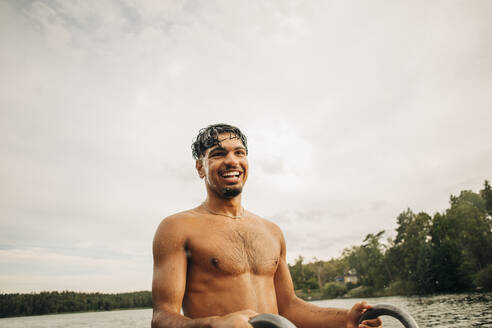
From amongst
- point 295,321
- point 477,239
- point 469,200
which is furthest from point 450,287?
point 295,321

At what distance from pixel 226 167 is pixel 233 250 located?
27.3 inches

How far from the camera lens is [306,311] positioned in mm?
2830

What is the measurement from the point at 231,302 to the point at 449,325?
2666cm

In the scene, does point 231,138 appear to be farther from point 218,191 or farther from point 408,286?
point 408,286

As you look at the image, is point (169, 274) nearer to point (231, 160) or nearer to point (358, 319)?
point (231, 160)

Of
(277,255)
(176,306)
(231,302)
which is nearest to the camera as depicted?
(176,306)

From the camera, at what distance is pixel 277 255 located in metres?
2.96

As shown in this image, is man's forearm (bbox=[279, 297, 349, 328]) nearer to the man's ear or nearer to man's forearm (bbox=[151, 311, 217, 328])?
man's forearm (bbox=[151, 311, 217, 328])

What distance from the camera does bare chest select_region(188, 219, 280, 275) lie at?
251 centimetres

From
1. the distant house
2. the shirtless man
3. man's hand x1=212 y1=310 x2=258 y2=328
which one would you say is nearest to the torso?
the shirtless man

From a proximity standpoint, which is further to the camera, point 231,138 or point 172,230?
point 231,138

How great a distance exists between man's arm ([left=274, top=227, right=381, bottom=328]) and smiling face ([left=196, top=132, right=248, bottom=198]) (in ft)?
Result: 2.53

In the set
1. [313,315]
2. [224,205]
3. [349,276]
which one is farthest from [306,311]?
[349,276]

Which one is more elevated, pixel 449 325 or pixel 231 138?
pixel 231 138
